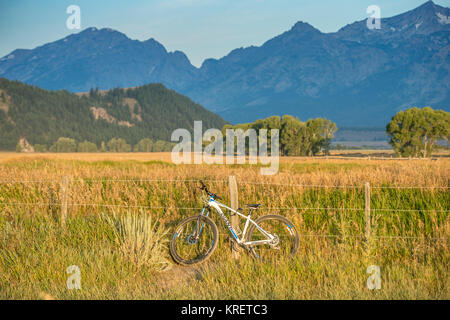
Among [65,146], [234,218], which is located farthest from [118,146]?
[234,218]

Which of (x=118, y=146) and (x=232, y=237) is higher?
(x=118, y=146)

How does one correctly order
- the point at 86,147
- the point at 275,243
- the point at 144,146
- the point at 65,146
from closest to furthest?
the point at 275,243, the point at 86,147, the point at 65,146, the point at 144,146

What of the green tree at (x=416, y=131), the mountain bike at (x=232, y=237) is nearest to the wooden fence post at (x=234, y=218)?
the mountain bike at (x=232, y=237)

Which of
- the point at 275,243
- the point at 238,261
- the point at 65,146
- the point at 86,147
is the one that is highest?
the point at 65,146

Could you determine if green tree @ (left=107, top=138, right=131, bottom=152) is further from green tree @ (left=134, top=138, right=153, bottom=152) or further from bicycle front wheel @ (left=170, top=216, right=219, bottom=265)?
bicycle front wheel @ (left=170, top=216, right=219, bottom=265)

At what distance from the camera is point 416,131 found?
236 feet

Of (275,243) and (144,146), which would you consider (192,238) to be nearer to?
(275,243)

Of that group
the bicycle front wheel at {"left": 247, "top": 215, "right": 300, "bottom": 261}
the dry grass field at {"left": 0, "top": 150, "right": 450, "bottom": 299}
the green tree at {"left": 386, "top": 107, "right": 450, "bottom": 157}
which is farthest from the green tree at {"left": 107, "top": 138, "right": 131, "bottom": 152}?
the bicycle front wheel at {"left": 247, "top": 215, "right": 300, "bottom": 261}

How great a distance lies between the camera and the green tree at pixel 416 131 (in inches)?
2825

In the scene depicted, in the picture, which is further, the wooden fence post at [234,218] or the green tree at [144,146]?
the green tree at [144,146]

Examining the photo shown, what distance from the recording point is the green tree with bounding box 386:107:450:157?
7175 centimetres

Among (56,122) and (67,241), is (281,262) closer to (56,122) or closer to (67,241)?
(67,241)

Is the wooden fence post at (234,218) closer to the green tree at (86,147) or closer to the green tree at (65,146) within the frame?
the green tree at (86,147)

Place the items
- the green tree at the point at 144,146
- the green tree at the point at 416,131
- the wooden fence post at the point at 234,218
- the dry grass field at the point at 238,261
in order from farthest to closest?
the green tree at the point at 144,146 < the green tree at the point at 416,131 < the wooden fence post at the point at 234,218 < the dry grass field at the point at 238,261
